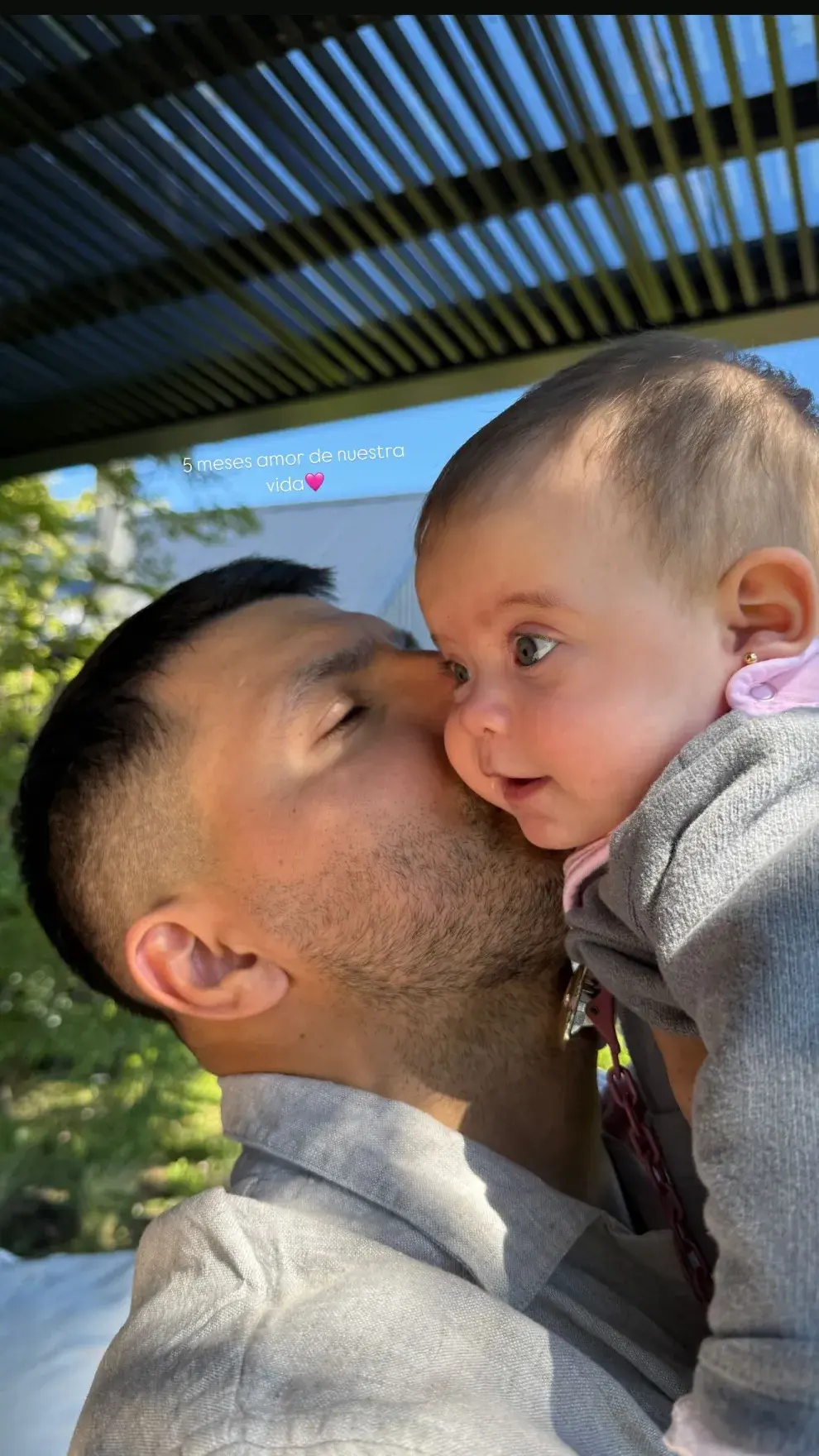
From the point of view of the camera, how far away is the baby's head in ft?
2.55

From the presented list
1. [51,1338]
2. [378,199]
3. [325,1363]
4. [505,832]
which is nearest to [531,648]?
[505,832]

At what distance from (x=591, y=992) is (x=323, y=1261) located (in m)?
0.38

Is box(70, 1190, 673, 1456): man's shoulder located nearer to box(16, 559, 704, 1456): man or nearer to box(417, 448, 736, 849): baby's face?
box(16, 559, 704, 1456): man

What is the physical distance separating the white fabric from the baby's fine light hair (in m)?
1.46

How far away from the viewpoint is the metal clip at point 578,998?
105 centimetres

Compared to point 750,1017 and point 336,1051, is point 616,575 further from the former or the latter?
point 336,1051

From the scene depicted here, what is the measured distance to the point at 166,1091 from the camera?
2.55 meters

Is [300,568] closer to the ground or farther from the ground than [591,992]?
farther from the ground

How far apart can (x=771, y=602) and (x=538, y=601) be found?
0.60ft

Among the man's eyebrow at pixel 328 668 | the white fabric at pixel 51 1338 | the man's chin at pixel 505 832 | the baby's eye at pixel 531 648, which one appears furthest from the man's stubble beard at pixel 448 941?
the white fabric at pixel 51 1338

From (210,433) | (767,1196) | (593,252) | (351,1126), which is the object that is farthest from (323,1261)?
(210,433)

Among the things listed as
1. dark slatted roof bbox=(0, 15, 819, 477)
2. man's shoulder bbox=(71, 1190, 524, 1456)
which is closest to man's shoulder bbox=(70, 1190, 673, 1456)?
man's shoulder bbox=(71, 1190, 524, 1456)

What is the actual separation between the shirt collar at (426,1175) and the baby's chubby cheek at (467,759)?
0.39 m

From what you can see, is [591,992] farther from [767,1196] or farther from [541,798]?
[767,1196]
